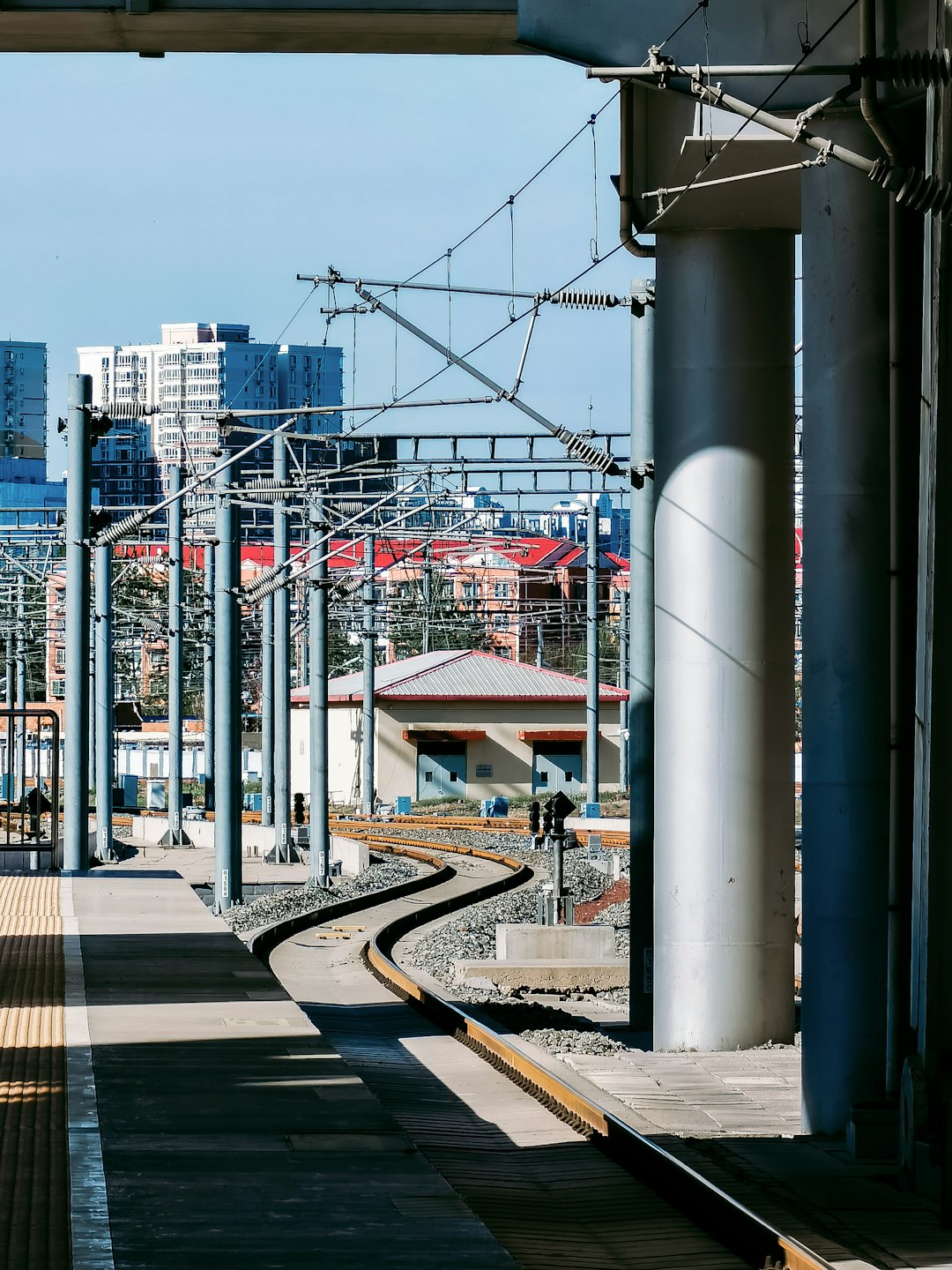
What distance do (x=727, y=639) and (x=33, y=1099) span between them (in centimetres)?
686

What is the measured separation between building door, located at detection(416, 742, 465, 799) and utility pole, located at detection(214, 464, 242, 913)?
3543 cm

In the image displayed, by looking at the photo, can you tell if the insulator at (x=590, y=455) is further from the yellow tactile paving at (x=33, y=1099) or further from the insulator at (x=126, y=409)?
the insulator at (x=126, y=409)

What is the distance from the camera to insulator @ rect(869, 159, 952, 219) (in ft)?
26.8

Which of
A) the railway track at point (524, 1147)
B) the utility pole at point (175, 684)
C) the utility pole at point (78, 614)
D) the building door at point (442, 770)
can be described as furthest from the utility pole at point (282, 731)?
the building door at point (442, 770)

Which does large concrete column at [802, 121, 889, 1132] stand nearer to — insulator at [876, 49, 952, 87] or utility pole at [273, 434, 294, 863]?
insulator at [876, 49, 952, 87]

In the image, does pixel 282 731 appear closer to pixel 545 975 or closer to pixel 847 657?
pixel 545 975

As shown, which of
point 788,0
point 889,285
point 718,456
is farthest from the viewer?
point 718,456

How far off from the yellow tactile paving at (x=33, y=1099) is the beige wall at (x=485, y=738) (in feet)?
152

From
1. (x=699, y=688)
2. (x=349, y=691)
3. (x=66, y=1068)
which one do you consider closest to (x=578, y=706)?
(x=349, y=691)

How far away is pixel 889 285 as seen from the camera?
35.5 ft

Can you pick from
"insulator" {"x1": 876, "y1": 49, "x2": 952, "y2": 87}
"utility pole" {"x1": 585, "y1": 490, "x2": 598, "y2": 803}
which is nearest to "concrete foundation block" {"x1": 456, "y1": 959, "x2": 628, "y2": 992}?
"insulator" {"x1": 876, "y1": 49, "x2": 952, "y2": 87}

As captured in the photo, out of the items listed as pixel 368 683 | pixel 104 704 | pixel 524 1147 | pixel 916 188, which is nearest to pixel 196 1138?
pixel 524 1147

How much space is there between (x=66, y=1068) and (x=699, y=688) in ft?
20.1

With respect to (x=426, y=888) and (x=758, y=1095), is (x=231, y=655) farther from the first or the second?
(x=758, y=1095)
